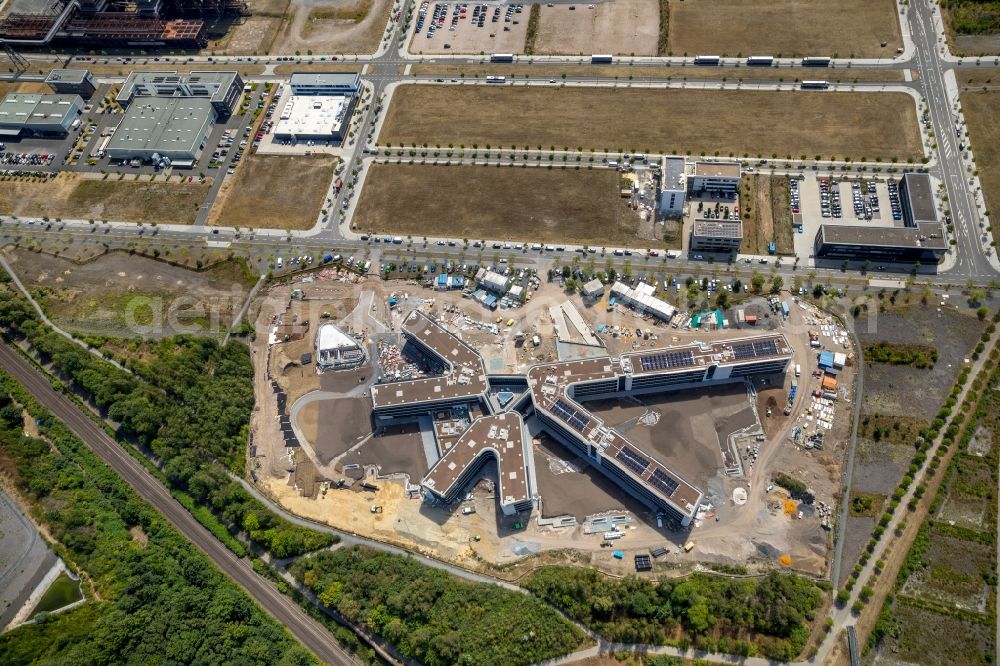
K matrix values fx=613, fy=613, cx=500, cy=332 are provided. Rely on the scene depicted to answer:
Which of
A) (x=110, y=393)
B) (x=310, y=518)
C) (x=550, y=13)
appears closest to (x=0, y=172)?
(x=110, y=393)

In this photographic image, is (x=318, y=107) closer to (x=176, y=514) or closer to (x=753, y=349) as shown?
(x=176, y=514)

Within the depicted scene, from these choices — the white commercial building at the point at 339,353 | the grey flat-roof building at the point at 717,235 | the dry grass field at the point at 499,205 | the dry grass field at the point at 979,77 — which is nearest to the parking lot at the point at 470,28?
A: the dry grass field at the point at 499,205

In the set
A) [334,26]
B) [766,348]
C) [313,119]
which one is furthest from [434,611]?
[334,26]

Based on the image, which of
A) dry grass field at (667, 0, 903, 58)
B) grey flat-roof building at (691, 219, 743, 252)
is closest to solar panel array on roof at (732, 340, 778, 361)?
grey flat-roof building at (691, 219, 743, 252)

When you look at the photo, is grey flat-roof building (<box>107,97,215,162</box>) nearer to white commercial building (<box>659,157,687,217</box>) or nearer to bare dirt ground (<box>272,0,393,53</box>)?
bare dirt ground (<box>272,0,393,53</box>)

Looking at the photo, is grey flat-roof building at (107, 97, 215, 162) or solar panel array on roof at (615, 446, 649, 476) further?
grey flat-roof building at (107, 97, 215, 162)

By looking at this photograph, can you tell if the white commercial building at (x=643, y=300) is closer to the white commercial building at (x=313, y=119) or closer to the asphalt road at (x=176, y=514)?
the asphalt road at (x=176, y=514)

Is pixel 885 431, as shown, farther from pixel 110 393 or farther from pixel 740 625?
pixel 110 393
